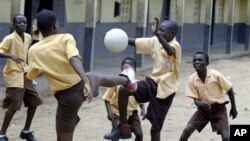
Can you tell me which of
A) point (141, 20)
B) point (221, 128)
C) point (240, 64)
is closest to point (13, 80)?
point (221, 128)

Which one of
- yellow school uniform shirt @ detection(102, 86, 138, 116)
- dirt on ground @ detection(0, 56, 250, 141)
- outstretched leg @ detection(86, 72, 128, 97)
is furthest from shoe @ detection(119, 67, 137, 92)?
dirt on ground @ detection(0, 56, 250, 141)

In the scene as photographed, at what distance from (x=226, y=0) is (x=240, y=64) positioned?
30.6ft

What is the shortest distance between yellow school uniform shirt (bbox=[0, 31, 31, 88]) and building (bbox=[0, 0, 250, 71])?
4164 mm

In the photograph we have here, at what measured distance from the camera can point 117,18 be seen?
1842 centimetres

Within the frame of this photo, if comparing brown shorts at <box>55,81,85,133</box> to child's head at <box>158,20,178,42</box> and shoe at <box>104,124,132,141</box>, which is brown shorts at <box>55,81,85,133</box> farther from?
child's head at <box>158,20,178,42</box>

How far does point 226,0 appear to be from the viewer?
27.9m

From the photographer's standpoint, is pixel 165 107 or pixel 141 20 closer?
pixel 165 107

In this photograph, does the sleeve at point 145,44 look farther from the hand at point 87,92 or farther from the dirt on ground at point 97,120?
the hand at point 87,92

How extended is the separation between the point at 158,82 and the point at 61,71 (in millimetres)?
1553

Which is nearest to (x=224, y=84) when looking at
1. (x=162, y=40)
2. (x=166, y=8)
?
(x=162, y=40)

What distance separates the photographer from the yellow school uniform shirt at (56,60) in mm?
4863

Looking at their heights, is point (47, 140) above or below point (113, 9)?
below

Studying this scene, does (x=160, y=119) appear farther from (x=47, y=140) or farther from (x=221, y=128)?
(x=47, y=140)

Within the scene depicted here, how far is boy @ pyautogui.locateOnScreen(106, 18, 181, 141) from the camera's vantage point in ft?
19.8
